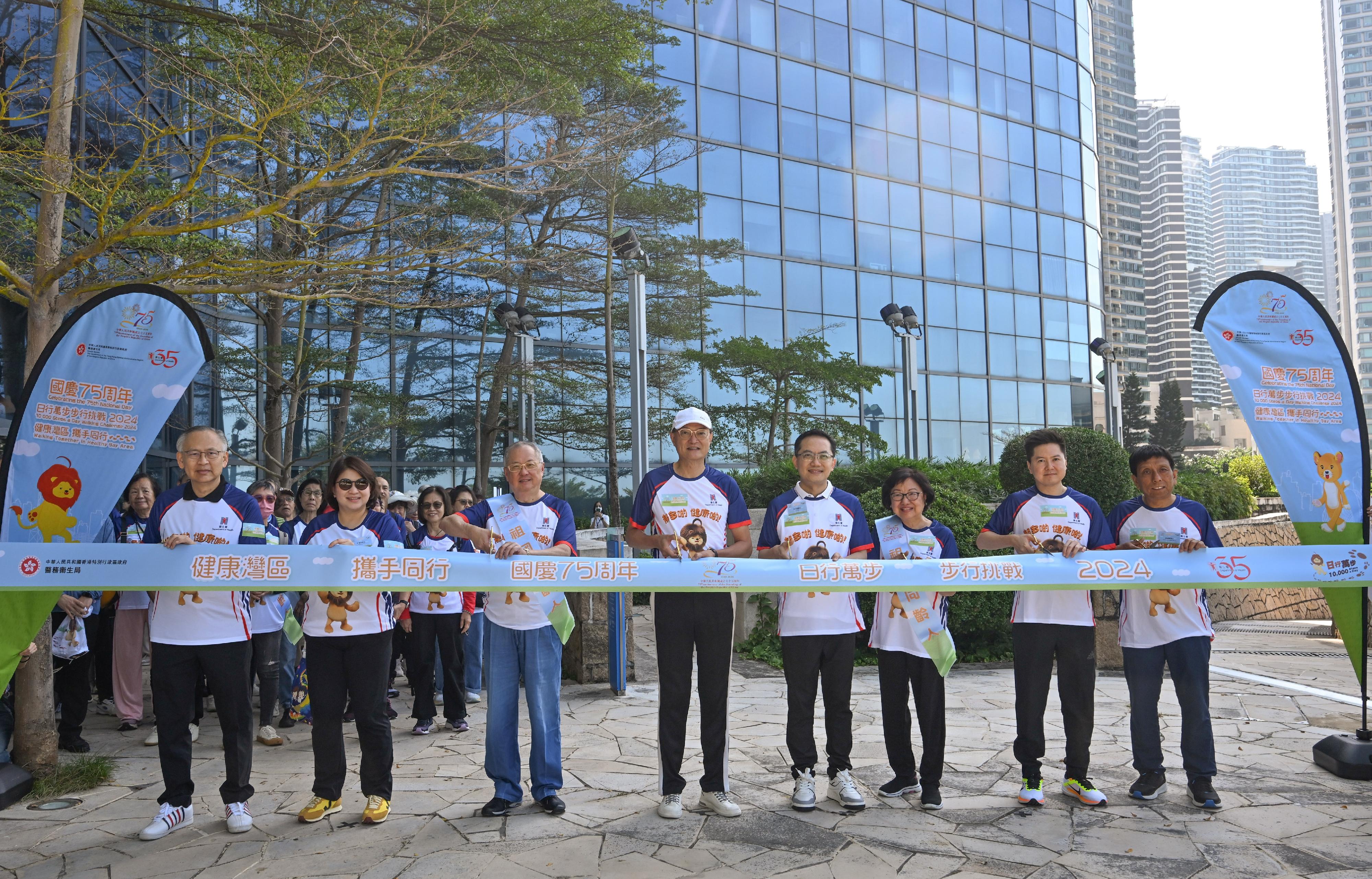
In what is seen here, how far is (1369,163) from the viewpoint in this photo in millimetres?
89812

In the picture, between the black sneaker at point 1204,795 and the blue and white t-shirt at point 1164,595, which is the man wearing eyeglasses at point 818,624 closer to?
the blue and white t-shirt at point 1164,595

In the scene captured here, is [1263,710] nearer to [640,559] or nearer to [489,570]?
[640,559]

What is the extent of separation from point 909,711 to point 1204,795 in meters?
1.43

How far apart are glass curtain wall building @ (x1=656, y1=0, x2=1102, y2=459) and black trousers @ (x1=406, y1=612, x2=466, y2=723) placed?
56.9 feet

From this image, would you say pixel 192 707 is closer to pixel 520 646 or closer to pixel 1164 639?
pixel 520 646

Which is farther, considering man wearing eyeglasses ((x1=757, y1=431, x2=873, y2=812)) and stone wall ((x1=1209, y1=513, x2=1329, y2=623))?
stone wall ((x1=1209, y1=513, x2=1329, y2=623))

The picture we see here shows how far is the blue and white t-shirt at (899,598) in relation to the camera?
482cm

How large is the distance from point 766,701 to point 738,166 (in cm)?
1983

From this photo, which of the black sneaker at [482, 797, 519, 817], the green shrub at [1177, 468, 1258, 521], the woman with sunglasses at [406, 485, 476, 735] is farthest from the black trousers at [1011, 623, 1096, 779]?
the green shrub at [1177, 468, 1258, 521]

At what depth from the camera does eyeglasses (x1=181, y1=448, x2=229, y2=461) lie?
14.8 feet

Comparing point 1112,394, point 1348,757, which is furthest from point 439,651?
point 1112,394

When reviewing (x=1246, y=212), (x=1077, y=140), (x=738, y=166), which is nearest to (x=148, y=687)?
(x=738, y=166)

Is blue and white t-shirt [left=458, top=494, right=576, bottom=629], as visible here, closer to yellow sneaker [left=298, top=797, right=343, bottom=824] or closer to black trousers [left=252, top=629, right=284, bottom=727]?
yellow sneaker [left=298, top=797, right=343, bottom=824]

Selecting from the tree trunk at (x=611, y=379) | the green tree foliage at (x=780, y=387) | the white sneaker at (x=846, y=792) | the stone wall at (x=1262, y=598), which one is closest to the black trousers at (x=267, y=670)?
the white sneaker at (x=846, y=792)
